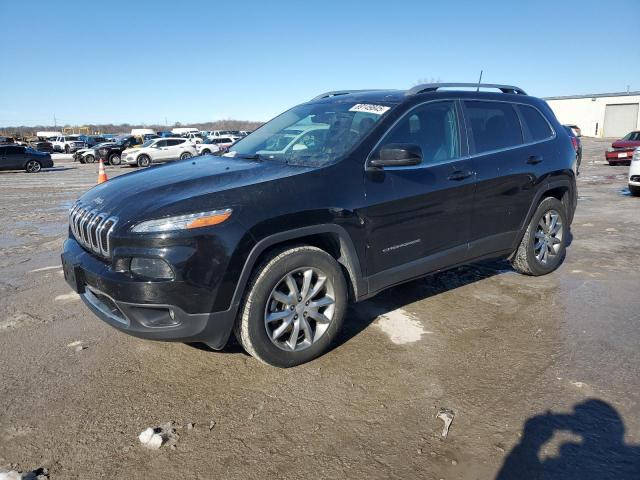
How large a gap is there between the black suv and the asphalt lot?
0.41 meters

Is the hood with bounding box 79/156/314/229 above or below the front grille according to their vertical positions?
above

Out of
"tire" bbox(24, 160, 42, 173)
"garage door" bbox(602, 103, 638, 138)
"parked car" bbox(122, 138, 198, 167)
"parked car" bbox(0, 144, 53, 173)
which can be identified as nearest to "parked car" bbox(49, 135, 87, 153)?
"parked car" bbox(0, 144, 53, 173)

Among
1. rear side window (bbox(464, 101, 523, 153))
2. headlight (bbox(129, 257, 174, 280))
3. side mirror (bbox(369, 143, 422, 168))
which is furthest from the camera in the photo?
rear side window (bbox(464, 101, 523, 153))

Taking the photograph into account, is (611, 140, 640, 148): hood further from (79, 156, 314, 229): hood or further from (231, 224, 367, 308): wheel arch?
(79, 156, 314, 229): hood

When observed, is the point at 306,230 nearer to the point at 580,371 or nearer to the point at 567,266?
the point at 580,371

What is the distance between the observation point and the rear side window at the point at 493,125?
4.52 meters

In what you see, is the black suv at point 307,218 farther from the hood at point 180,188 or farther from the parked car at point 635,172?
the parked car at point 635,172

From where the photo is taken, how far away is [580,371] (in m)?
3.41

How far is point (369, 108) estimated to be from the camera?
414 centimetres

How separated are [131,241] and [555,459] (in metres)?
2.58

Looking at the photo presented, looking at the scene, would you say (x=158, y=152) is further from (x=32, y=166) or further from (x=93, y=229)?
(x=93, y=229)

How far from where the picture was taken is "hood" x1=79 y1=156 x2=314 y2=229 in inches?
121

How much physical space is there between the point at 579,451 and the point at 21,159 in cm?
2873

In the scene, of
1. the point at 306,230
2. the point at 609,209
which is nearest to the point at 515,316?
the point at 306,230
